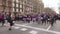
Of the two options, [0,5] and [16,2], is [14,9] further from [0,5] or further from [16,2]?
[0,5]

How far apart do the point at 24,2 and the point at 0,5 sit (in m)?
31.3

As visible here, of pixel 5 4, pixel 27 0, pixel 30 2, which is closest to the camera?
pixel 5 4

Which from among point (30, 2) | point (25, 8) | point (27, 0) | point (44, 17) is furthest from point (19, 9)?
point (44, 17)

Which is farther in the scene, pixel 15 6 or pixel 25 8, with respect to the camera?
pixel 25 8

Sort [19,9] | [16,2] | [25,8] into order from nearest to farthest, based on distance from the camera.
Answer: [16,2]
[19,9]
[25,8]

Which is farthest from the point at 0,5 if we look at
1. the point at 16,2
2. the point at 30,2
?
the point at 30,2

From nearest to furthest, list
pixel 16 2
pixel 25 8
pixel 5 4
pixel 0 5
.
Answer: pixel 0 5, pixel 5 4, pixel 16 2, pixel 25 8

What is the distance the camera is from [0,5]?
53938 mm

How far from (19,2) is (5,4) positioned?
58.1 ft

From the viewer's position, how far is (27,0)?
9100cm

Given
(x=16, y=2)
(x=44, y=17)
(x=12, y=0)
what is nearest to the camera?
(x=44, y=17)

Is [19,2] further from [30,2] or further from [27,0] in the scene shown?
[30,2]

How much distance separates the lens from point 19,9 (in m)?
75.8

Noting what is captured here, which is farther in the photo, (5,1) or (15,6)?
(15,6)
